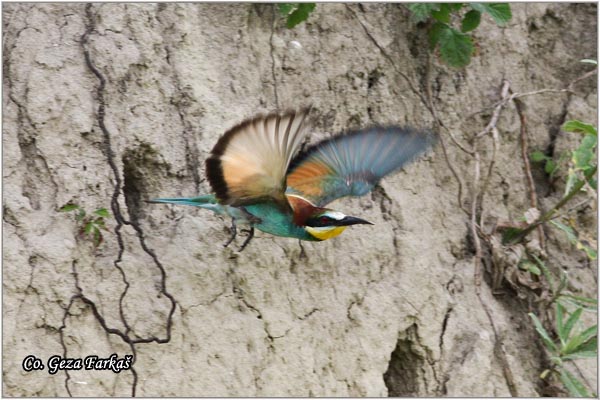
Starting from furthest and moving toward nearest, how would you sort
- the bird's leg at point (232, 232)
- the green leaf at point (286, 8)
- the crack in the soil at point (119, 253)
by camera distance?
the green leaf at point (286, 8) < the bird's leg at point (232, 232) < the crack in the soil at point (119, 253)

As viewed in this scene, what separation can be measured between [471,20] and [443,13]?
4.7 inches

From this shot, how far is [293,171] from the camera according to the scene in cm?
259

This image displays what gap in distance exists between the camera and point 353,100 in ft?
10.0

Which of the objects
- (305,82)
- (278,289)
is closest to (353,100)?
(305,82)

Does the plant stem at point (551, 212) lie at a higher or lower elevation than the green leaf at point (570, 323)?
higher

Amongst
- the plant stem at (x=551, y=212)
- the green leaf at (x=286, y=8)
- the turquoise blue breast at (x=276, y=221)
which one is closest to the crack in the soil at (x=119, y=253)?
the turquoise blue breast at (x=276, y=221)

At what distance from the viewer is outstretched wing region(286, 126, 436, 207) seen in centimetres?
257

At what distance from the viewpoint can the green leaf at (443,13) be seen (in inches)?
119

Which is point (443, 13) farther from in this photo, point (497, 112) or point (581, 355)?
point (581, 355)

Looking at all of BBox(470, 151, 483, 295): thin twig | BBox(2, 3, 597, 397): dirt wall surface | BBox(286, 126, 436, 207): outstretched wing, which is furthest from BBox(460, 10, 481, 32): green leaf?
BBox(286, 126, 436, 207): outstretched wing

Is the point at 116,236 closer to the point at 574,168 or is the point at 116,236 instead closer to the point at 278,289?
the point at 278,289

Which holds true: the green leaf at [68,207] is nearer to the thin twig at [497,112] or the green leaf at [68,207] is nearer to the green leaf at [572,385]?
the thin twig at [497,112]

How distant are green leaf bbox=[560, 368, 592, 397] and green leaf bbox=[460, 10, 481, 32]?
4.23 ft

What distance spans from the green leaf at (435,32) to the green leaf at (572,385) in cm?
129
